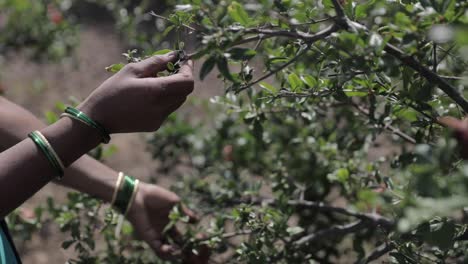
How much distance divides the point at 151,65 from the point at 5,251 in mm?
672

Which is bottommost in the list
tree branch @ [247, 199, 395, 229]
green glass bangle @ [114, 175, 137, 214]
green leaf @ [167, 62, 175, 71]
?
tree branch @ [247, 199, 395, 229]

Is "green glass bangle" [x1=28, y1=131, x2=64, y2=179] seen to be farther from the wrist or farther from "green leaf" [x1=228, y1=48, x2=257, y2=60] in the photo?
"green leaf" [x1=228, y1=48, x2=257, y2=60]

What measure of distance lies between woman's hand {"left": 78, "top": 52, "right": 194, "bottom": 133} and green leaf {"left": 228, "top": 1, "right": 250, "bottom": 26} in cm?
15

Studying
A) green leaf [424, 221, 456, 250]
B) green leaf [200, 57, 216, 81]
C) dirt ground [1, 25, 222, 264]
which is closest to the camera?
green leaf [424, 221, 456, 250]

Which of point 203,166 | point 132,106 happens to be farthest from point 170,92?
point 203,166

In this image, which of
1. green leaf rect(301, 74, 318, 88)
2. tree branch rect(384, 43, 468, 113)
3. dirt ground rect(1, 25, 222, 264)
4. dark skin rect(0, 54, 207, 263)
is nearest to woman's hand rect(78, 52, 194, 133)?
dark skin rect(0, 54, 207, 263)

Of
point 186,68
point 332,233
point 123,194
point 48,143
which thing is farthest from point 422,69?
point 123,194

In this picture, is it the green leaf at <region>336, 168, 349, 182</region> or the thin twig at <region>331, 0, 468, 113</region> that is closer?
the thin twig at <region>331, 0, 468, 113</region>

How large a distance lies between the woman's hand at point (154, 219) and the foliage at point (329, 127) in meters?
0.07

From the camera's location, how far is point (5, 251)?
1539 mm

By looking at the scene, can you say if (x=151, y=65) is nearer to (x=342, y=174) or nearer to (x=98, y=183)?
(x=98, y=183)

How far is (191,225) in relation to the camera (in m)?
1.88

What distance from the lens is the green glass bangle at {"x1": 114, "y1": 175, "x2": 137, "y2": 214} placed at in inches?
68.8

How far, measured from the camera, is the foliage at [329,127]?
3.23ft
